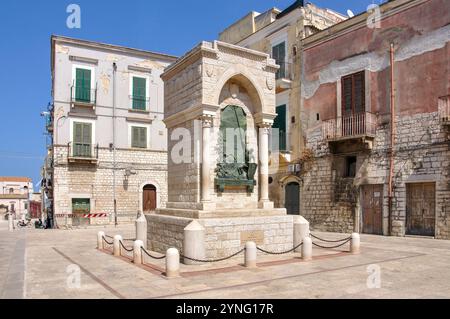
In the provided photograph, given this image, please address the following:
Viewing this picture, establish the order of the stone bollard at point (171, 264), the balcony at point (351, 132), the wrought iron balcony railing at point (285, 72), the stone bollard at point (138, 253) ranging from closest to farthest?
the stone bollard at point (171, 264)
the stone bollard at point (138, 253)
the balcony at point (351, 132)
the wrought iron balcony railing at point (285, 72)

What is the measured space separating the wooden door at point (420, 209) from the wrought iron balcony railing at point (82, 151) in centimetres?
1770

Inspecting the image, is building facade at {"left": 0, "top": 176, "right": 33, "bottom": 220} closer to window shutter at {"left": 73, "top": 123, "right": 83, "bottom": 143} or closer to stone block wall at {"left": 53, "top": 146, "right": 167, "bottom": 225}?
stone block wall at {"left": 53, "top": 146, "right": 167, "bottom": 225}

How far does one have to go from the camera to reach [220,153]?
1134cm

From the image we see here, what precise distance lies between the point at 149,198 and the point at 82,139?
19.2 ft

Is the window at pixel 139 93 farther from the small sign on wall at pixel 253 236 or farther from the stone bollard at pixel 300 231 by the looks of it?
the small sign on wall at pixel 253 236

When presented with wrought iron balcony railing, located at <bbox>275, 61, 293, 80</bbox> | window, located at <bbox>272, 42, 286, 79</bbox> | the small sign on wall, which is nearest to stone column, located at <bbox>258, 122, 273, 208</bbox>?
the small sign on wall

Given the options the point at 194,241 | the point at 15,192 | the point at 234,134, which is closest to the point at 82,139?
the point at 234,134

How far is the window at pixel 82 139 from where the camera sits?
2416cm

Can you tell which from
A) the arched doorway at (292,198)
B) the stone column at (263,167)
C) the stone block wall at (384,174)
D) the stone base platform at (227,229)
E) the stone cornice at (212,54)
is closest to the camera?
the stone base platform at (227,229)

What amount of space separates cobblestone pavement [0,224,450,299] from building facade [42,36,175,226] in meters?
12.4

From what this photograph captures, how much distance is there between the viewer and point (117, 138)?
25.7 m

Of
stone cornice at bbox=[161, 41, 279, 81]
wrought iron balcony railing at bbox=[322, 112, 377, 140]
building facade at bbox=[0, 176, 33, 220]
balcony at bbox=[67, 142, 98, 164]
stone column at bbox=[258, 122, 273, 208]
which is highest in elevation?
stone cornice at bbox=[161, 41, 279, 81]

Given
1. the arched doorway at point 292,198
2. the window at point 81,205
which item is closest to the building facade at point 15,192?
the window at point 81,205

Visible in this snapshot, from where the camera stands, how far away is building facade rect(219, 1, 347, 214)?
21.3m
